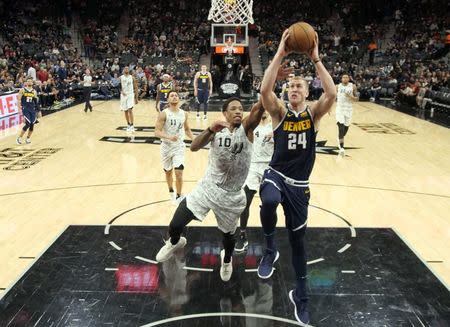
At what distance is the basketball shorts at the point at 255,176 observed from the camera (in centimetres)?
563

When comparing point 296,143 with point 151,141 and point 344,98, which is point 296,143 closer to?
point 344,98

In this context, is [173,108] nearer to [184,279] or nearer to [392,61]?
[184,279]

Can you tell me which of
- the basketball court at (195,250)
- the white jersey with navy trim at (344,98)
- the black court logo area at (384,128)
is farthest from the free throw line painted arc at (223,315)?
the black court logo area at (384,128)

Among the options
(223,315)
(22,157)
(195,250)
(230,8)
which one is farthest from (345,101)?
(230,8)

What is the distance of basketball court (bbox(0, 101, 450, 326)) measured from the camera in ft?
14.1

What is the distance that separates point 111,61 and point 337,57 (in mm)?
12259

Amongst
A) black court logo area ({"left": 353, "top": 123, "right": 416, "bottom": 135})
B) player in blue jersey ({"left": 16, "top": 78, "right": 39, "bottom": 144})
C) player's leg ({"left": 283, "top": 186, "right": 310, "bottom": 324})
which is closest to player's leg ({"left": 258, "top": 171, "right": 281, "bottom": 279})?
player's leg ({"left": 283, "top": 186, "right": 310, "bottom": 324})

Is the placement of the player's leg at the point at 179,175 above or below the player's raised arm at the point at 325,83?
below

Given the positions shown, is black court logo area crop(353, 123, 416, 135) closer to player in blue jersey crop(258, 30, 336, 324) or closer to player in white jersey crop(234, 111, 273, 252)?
player in white jersey crop(234, 111, 273, 252)

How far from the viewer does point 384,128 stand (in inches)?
592

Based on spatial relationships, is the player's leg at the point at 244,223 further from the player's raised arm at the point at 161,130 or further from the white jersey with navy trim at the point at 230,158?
the player's raised arm at the point at 161,130

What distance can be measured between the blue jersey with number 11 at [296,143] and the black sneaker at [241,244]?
1.81 meters

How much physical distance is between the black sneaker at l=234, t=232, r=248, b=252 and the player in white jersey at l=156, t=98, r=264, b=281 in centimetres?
81

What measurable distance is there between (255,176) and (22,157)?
22.2 ft
